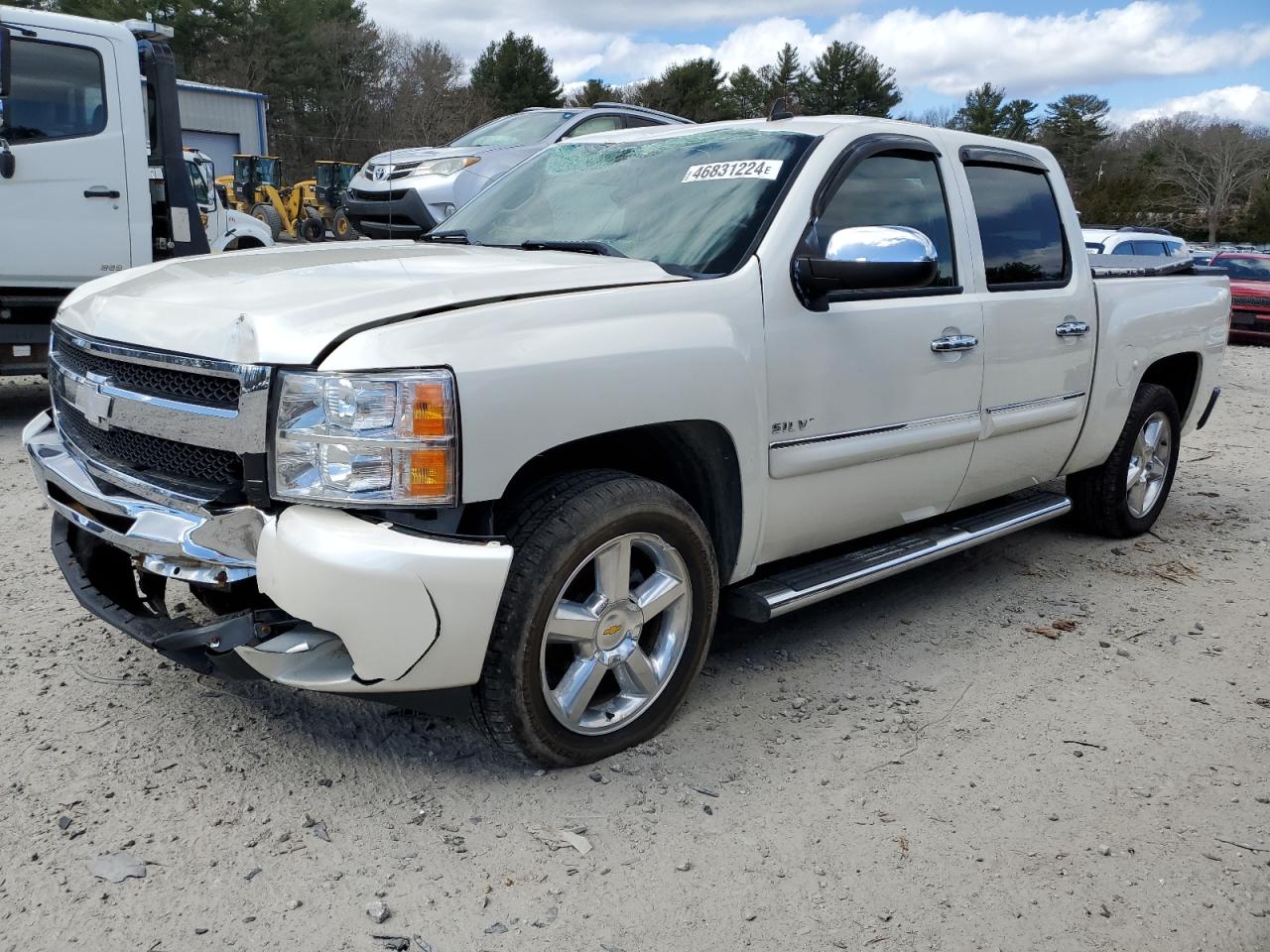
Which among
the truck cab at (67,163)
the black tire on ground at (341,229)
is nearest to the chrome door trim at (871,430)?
the truck cab at (67,163)

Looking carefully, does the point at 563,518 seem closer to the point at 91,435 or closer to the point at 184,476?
the point at 184,476

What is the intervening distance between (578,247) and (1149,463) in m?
3.47

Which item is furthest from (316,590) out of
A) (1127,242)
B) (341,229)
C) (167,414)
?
(341,229)

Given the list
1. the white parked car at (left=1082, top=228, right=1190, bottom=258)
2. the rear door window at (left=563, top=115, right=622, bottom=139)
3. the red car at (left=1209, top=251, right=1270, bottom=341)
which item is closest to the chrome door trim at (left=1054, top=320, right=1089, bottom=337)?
the rear door window at (left=563, top=115, right=622, bottom=139)

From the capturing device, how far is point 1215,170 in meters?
58.2

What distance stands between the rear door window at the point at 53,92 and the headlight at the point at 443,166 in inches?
162

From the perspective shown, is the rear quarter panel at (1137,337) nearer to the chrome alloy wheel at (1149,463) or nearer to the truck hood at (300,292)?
the chrome alloy wheel at (1149,463)

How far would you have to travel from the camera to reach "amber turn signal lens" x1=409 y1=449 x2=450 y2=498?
8.02ft

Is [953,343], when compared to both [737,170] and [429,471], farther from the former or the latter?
[429,471]

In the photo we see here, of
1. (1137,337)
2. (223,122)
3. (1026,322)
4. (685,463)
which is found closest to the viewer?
(685,463)

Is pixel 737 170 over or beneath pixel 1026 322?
over

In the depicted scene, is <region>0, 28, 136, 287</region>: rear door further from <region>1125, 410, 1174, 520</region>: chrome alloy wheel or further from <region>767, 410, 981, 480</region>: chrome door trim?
<region>1125, 410, 1174, 520</region>: chrome alloy wheel

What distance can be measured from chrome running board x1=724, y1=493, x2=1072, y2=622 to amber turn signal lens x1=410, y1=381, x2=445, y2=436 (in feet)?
4.14

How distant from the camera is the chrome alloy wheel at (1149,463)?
17.6 ft
